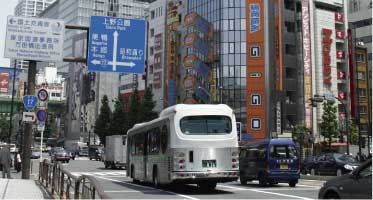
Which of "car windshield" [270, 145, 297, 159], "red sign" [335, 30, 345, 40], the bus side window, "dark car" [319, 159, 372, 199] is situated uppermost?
"red sign" [335, 30, 345, 40]

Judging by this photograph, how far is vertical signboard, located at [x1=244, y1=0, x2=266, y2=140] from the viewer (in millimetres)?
61375

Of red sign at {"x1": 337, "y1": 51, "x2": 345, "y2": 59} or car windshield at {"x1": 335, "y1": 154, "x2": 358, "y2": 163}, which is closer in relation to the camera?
car windshield at {"x1": 335, "y1": 154, "x2": 358, "y2": 163}

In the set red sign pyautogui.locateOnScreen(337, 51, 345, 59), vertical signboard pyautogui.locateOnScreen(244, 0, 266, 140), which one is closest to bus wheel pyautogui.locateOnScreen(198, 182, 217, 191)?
vertical signboard pyautogui.locateOnScreen(244, 0, 266, 140)

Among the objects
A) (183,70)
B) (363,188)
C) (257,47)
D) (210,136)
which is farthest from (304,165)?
(183,70)

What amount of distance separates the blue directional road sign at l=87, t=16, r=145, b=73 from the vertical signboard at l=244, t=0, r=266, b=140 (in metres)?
42.8

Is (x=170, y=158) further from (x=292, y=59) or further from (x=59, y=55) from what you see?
(x=292, y=59)

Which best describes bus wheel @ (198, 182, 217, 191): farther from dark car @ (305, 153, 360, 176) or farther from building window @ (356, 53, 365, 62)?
building window @ (356, 53, 365, 62)

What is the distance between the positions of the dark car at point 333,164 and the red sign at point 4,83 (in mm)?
96124

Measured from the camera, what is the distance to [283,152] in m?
21.0

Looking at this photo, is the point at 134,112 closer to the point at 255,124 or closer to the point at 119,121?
the point at 119,121

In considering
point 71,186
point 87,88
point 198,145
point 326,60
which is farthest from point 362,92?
point 71,186

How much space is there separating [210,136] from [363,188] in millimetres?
8641

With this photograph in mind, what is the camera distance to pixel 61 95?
5463 inches

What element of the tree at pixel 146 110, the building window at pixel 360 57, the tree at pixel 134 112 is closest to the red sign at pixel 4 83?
the tree at pixel 134 112
